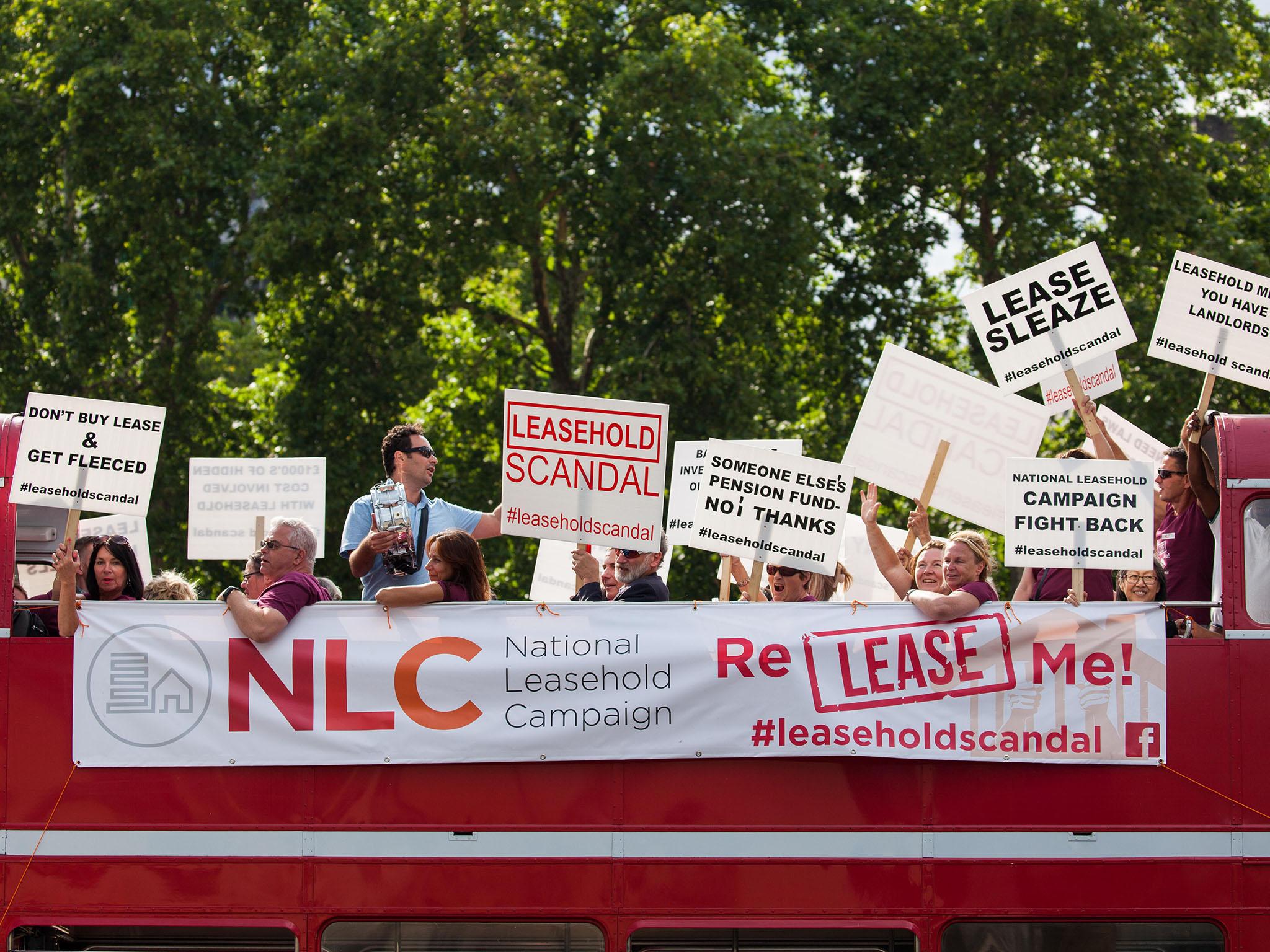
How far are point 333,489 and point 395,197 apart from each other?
13.7 ft

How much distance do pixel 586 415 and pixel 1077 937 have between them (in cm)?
333

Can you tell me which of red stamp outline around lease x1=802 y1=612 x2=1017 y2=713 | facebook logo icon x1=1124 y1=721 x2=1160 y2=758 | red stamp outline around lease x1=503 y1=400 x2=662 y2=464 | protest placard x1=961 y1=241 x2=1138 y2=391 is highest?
protest placard x1=961 y1=241 x2=1138 y2=391

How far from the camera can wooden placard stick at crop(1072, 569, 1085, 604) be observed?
6320 mm

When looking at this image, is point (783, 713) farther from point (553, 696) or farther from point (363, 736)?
point (363, 736)

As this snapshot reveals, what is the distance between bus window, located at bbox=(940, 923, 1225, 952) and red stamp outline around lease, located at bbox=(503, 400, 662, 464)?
102 inches

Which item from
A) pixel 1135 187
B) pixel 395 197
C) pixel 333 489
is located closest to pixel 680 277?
pixel 395 197

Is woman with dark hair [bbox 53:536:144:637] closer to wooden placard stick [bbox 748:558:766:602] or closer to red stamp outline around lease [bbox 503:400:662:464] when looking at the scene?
red stamp outline around lease [bbox 503:400:662:464]

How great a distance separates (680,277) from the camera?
17891 millimetres

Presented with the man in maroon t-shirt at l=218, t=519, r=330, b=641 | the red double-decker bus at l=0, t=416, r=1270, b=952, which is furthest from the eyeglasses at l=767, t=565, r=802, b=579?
the man in maroon t-shirt at l=218, t=519, r=330, b=641

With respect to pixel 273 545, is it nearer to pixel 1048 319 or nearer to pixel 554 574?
pixel 554 574

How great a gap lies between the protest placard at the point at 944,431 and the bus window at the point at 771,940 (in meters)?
2.51

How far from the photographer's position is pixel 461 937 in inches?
249

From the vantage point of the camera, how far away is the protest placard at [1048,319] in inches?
300

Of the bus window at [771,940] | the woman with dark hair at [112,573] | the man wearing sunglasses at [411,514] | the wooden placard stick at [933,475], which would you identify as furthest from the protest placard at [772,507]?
the woman with dark hair at [112,573]
